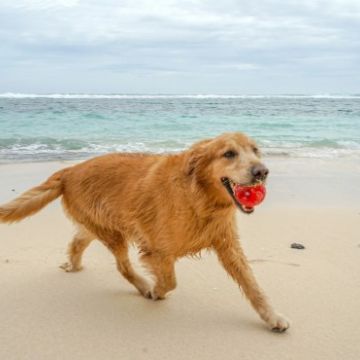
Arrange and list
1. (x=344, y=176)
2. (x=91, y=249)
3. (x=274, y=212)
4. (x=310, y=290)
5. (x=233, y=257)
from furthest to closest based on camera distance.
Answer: (x=344, y=176), (x=274, y=212), (x=91, y=249), (x=310, y=290), (x=233, y=257)

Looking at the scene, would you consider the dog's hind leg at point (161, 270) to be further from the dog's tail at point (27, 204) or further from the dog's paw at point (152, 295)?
the dog's tail at point (27, 204)

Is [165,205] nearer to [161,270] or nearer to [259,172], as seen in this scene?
[161,270]

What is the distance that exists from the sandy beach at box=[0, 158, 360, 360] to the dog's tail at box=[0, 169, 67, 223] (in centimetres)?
51

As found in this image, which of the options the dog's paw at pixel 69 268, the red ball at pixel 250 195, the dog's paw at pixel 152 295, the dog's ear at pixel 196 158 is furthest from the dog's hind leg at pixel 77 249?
the red ball at pixel 250 195

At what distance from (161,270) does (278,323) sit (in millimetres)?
887

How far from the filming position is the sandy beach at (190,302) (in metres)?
3.33

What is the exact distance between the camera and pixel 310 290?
13.8 feet

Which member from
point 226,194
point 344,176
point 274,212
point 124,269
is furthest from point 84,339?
point 344,176

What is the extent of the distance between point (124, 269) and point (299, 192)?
14.0 ft

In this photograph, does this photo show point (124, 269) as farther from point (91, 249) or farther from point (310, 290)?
Answer: point (310, 290)

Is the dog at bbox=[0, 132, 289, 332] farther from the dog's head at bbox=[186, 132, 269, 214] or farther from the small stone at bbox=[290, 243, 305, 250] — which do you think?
the small stone at bbox=[290, 243, 305, 250]

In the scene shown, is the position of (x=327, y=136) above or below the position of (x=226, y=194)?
below

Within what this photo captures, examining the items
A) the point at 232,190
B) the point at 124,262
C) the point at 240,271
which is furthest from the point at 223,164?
the point at 124,262

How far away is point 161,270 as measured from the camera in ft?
12.9
